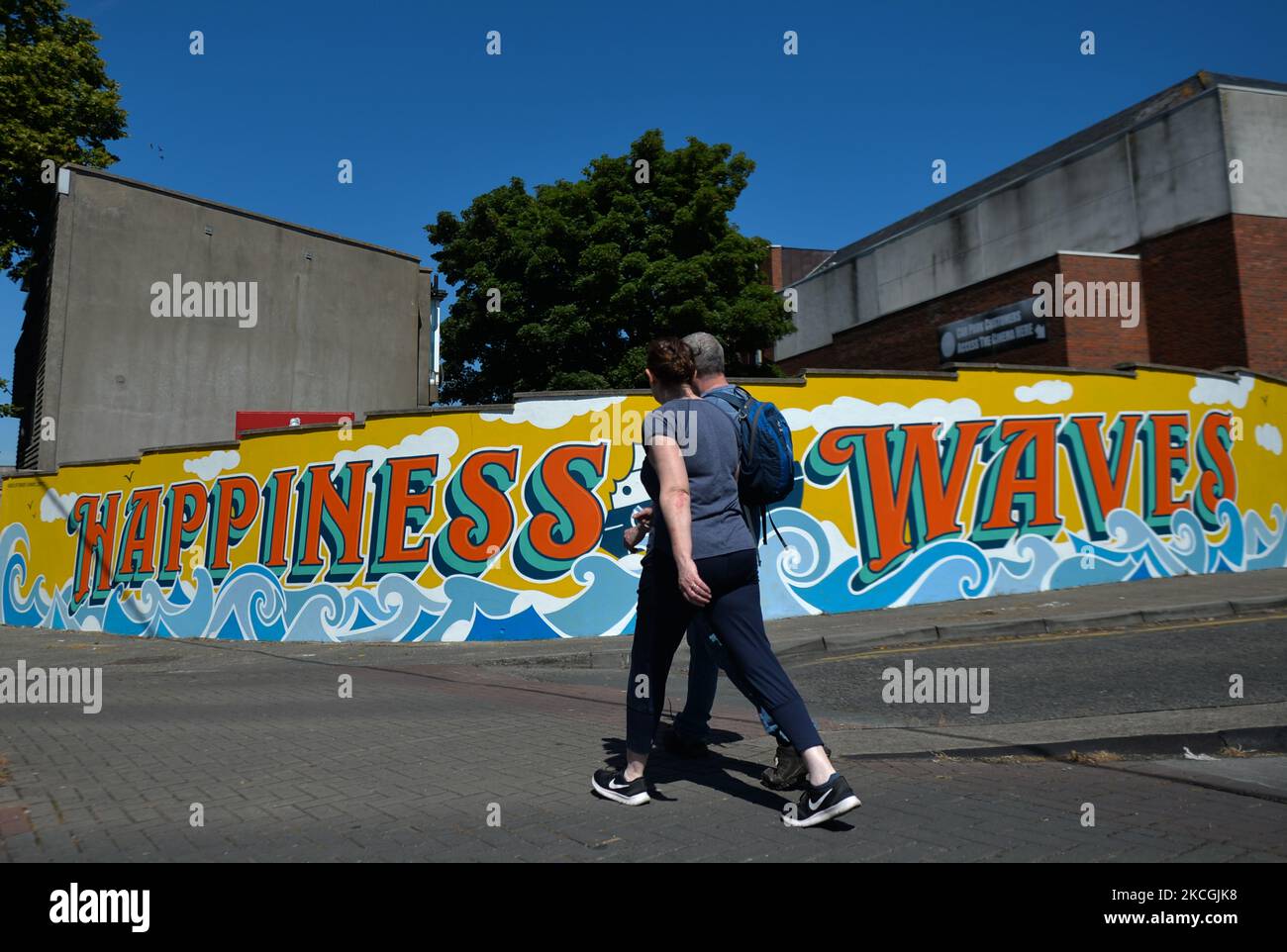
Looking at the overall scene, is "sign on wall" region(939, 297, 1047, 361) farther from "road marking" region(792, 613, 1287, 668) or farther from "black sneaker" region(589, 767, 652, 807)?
"black sneaker" region(589, 767, 652, 807)

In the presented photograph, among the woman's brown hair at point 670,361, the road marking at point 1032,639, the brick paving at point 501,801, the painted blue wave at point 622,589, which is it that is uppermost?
the woman's brown hair at point 670,361

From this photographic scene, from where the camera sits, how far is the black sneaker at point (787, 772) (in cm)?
394

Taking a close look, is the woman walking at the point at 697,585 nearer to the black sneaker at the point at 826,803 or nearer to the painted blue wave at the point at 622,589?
the black sneaker at the point at 826,803

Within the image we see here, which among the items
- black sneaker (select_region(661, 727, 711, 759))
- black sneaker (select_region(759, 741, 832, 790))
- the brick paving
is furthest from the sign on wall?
black sneaker (select_region(759, 741, 832, 790))

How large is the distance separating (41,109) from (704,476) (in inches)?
1001

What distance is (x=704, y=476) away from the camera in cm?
371

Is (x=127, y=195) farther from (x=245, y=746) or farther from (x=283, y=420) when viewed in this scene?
(x=245, y=746)

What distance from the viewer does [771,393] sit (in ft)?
39.6

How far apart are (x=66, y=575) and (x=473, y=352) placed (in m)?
14.7

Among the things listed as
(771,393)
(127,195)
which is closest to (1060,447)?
(771,393)

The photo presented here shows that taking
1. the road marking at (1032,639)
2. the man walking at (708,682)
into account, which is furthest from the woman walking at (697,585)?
the road marking at (1032,639)

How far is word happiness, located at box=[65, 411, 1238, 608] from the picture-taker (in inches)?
462

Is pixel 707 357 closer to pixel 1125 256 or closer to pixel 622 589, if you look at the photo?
pixel 622 589

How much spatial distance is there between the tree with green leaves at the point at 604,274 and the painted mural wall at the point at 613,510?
12935 mm
